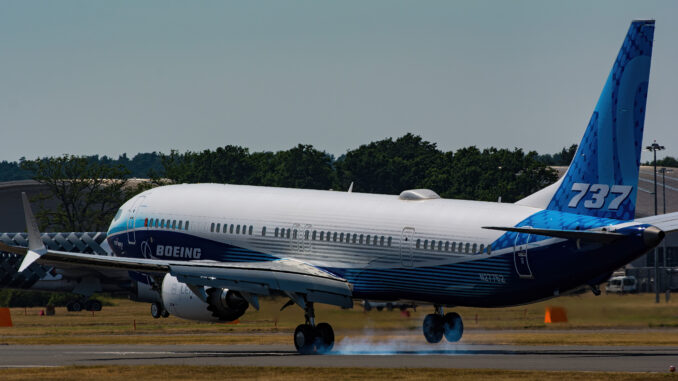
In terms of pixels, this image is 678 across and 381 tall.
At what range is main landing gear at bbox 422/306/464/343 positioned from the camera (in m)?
48.9

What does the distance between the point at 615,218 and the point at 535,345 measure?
9.56 meters

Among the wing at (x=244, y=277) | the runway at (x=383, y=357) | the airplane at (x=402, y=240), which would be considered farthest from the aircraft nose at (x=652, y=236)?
the wing at (x=244, y=277)

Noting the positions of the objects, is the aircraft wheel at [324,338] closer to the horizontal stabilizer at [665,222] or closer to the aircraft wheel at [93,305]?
the horizontal stabilizer at [665,222]

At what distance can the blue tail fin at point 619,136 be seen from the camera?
136 ft

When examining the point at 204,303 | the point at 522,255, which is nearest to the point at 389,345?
the point at 204,303

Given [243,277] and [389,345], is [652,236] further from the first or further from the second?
[243,277]

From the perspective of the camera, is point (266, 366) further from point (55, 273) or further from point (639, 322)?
point (55, 273)

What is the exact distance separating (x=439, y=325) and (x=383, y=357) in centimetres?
649

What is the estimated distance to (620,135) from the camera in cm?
4156

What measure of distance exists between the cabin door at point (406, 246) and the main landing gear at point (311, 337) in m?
3.76

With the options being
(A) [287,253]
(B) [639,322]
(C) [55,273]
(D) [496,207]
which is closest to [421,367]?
(D) [496,207]

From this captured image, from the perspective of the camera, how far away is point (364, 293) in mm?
46719

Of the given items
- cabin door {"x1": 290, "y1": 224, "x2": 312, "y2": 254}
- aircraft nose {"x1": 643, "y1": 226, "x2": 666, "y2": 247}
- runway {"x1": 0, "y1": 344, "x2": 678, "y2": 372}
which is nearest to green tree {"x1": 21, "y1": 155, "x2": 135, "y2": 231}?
runway {"x1": 0, "y1": 344, "x2": 678, "y2": 372}

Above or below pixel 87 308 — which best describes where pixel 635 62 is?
above
